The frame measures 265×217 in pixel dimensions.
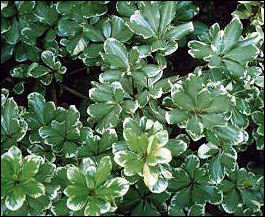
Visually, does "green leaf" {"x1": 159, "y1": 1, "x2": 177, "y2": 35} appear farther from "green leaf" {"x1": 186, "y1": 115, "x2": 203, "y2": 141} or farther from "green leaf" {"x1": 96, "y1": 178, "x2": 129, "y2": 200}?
"green leaf" {"x1": 96, "y1": 178, "x2": 129, "y2": 200}

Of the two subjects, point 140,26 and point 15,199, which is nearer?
point 15,199

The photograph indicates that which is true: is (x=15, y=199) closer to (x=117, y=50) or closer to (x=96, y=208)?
(x=96, y=208)

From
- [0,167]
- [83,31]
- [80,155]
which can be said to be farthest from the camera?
[83,31]

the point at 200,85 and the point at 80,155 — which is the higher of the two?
the point at 200,85

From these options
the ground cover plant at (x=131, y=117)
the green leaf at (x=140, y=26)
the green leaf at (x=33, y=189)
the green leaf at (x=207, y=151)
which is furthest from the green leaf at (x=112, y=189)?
the green leaf at (x=140, y=26)

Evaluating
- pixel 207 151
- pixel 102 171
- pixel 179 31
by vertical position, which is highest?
pixel 179 31

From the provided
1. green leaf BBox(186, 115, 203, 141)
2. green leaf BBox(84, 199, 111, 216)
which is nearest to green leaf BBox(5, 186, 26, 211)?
green leaf BBox(84, 199, 111, 216)

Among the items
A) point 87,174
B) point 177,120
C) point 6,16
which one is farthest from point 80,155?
point 6,16

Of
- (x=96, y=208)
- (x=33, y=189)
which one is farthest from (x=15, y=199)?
(x=96, y=208)

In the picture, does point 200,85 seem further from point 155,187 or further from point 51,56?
point 51,56
